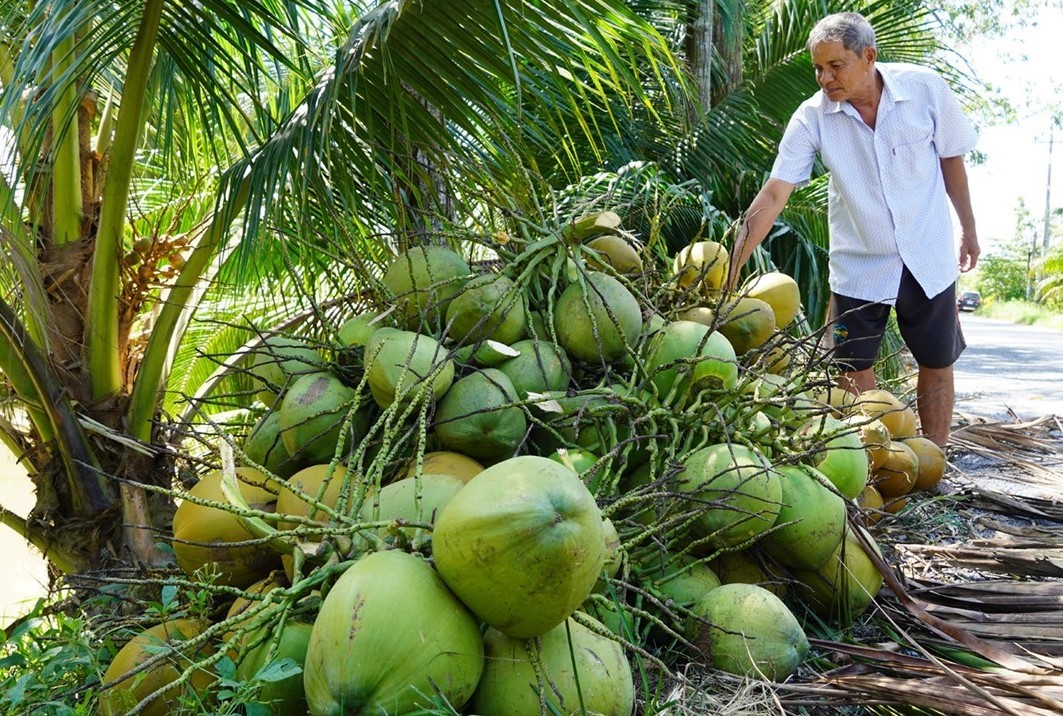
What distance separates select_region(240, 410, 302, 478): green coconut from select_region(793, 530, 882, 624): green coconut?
1020 millimetres

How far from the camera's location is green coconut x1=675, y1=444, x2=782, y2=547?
1.57 metres

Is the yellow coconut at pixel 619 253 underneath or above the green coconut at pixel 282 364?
above

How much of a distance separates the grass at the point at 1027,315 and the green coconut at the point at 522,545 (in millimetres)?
21205

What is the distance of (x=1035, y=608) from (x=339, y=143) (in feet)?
6.66

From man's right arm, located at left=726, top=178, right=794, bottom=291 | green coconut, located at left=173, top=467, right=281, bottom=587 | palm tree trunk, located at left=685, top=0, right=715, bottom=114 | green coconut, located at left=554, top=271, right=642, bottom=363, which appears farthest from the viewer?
palm tree trunk, located at left=685, top=0, right=715, bottom=114

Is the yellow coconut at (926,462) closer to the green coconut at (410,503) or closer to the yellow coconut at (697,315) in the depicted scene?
the yellow coconut at (697,315)

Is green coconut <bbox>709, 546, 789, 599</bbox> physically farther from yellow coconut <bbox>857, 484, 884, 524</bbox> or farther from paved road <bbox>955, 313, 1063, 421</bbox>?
paved road <bbox>955, 313, 1063, 421</bbox>

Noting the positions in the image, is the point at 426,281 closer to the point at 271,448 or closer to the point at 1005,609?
the point at 271,448

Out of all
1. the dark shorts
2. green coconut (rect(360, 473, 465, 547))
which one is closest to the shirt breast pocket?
the dark shorts

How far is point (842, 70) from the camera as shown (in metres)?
2.91

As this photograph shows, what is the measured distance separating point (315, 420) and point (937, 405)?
90.2 inches

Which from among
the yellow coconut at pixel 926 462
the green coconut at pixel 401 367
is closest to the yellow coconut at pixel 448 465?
the green coconut at pixel 401 367

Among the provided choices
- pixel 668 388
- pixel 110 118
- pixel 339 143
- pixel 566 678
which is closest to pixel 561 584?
pixel 566 678

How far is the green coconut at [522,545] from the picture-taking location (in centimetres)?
108
